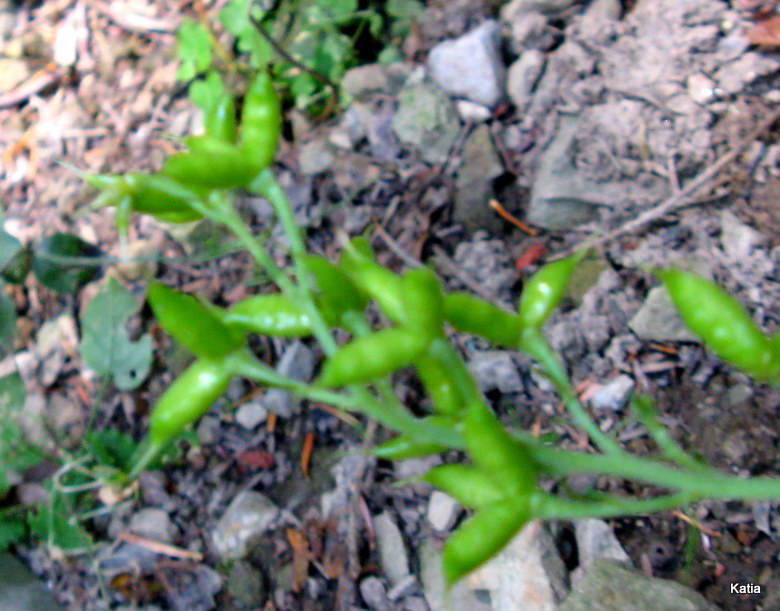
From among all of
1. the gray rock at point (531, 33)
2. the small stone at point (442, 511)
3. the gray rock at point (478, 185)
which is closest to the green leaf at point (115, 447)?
the small stone at point (442, 511)

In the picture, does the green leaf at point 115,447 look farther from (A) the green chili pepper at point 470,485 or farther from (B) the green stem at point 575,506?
(B) the green stem at point 575,506

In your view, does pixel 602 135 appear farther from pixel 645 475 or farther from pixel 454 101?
pixel 645 475

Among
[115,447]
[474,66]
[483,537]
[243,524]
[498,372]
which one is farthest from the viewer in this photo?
[474,66]

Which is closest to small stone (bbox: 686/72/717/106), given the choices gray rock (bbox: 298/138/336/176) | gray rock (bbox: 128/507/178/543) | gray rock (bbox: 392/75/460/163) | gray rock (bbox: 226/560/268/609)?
gray rock (bbox: 392/75/460/163)

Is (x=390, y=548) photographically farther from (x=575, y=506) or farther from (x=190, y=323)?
(x=190, y=323)

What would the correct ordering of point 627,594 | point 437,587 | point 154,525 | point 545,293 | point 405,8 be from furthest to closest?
point 405,8 → point 154,525 → point 437,587 → point 627,594 → point 545,293

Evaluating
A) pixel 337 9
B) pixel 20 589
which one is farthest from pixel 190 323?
pixel 337 9

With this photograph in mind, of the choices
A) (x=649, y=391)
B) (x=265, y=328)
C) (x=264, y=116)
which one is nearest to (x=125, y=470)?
(x=265, y=328)
